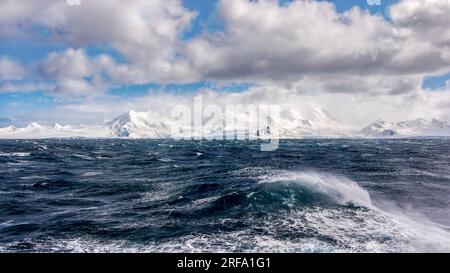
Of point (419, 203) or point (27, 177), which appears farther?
point (27, 177)

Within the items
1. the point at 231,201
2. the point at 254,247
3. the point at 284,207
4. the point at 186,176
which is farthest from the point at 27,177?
the point at 254,247

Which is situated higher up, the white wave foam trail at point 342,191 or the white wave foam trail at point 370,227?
the white wave foam trail at point 342,191

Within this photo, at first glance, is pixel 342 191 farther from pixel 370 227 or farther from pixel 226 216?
pixel 226 216

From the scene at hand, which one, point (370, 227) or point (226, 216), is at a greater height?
point (226, 216)

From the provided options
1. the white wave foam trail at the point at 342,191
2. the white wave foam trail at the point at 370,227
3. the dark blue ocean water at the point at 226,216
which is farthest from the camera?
the white wave foam trail at the point at 342,191

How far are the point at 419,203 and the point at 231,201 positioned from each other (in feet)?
56.9

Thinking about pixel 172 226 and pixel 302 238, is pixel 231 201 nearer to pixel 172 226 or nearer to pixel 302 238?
pixel 172 226

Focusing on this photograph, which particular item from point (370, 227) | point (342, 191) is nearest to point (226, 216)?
point (370, 227)

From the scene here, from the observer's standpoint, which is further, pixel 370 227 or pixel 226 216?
pixel 226 216

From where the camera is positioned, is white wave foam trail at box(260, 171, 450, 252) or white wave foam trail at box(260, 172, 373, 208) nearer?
white wave foam trail at box(260, 171, 450, 252)

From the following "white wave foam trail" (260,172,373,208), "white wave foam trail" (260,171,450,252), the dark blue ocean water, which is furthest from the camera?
"white wave foam trail" (260,172,373,208)

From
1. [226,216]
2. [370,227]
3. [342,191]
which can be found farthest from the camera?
[342,191]

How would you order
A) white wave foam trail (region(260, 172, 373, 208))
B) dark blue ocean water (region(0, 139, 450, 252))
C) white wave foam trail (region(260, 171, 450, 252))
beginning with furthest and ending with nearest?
white wave foam trail (region(260, 172, 373, 208)) < dark blue ocean water (region(0, 139, 450, 252)) < white wave foam trail (region(260, 171, 450, 252))
